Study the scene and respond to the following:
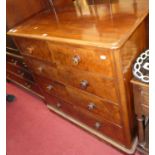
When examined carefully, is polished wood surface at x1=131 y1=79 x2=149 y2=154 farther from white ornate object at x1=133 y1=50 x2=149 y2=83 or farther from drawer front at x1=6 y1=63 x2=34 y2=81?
drawer front at x1=6 y1=63 x2=34 y2=81

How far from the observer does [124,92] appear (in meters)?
1.05

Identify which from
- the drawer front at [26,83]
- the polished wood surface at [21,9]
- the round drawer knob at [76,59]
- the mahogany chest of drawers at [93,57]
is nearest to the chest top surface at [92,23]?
the mahogany chest of drawers at [93,57]

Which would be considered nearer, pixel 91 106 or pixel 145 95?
pixel 145 95

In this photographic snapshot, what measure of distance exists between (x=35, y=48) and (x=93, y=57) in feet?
1.95

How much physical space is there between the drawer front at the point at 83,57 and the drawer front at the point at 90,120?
0.47 m

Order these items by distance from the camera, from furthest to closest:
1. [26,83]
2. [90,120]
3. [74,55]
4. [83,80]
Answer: [26,83] → [90,120] → [83,80] → [74,55]

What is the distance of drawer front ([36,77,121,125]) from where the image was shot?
123cm

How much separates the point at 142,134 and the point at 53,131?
880 mm

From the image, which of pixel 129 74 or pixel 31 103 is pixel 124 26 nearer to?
pixel 129 74

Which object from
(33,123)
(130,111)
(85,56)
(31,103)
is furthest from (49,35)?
(31,103)

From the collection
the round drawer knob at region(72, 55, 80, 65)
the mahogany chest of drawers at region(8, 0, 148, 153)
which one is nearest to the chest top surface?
the mahogany chest of drawers at region(8, 0, 148, 153)

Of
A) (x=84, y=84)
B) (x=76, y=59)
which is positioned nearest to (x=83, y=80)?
(x=84, y=84)

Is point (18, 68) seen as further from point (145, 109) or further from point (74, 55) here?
point (145, 109)

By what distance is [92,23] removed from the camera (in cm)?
115
